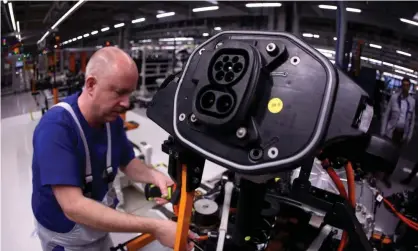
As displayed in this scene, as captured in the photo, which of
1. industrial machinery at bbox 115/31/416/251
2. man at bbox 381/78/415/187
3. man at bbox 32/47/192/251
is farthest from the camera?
man at bbox 381/78/415/187

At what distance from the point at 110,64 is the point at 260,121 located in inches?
35.3

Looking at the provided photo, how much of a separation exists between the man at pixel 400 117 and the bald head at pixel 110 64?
10.1 ft

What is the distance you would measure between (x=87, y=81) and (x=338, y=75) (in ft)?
3.76

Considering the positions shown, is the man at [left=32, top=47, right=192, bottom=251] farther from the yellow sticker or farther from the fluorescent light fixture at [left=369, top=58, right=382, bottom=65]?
the fluorescent light fixture at [left=369, top=58, right=382, bottom=65]

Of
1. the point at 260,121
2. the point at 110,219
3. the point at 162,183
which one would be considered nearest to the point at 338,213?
the point at 260,121

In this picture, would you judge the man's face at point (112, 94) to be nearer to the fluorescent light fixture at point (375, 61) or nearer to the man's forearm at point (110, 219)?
the man's forearm at point (110, 219)

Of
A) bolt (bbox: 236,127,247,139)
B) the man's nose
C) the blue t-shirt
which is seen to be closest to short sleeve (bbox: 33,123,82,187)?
the blue t-shirt

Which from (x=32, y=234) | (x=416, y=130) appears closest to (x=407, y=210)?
(x=416, y=130)

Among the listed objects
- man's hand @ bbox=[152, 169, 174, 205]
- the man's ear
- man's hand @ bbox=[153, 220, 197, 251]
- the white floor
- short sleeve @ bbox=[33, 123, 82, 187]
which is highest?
the man's ear

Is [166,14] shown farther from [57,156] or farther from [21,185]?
[57,156]

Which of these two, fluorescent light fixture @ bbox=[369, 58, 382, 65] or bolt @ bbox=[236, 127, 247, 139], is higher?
fluorescent light fixture @ bbox=[369, 58, 382, 65]

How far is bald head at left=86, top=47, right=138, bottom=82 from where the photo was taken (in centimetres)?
126

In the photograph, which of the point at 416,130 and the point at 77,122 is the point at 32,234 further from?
the point at 416,130

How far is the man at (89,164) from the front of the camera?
106 centimetres
